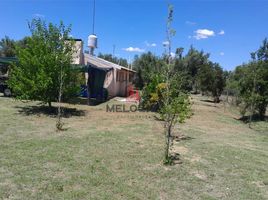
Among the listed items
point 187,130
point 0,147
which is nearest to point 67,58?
point 187,130

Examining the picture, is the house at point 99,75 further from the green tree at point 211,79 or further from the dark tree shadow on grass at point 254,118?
the dark tree shadow on grass at point 254,118

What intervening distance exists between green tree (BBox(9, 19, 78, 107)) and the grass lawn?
9.03 feet

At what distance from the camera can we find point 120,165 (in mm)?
7668

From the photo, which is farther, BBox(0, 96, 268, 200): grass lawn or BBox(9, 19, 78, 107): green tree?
BBox(9, 19, 78, 107): green tree

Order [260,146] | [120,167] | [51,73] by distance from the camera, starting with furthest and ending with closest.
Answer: [51,73], [260,146], [120,167]

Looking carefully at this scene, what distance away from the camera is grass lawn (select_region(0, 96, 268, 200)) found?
20.2 ft

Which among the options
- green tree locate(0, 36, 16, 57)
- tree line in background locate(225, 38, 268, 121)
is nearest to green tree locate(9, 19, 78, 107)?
tree line in background locate(225, 38, 268, 121)

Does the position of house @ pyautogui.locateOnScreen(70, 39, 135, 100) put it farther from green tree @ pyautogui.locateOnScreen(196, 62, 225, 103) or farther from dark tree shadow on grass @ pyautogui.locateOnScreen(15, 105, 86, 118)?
green tree @ pyautogui.locateOnScreen(196, 62, 225, 103)

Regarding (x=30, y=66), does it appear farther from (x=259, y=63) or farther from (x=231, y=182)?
(x=259, y=63)

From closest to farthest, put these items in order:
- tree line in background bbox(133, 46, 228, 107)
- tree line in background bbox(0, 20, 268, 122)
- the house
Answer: tree line in background bbox(133, 46, 228, 107) < tree line in background bbox(0, 20, 268, 122) < the house

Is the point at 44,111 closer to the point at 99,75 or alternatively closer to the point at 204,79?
the point at 99,75

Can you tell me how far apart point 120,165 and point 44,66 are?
8574 millimetres

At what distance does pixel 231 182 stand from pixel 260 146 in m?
5.13

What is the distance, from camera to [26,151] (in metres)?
8.31
